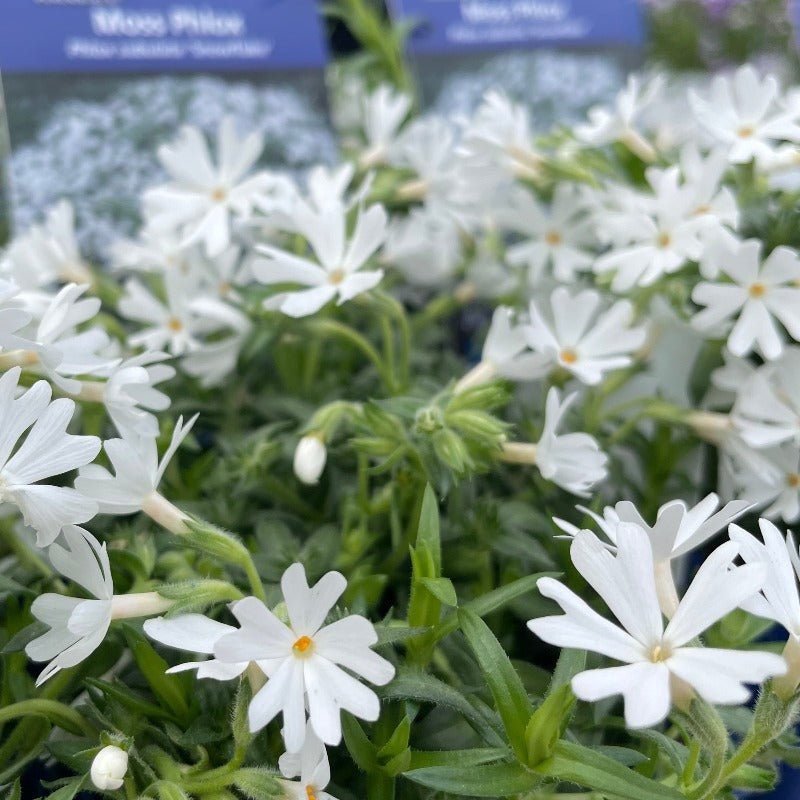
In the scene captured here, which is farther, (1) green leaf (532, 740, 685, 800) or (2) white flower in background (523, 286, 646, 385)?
(2) white flower in background (523, 286, 646, 385)

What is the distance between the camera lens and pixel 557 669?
0.53 metres

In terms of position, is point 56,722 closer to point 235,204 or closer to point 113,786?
point 113,786

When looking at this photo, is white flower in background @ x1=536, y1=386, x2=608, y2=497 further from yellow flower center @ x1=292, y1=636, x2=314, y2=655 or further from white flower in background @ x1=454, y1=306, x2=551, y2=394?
yellow flower center @ x1=292, y1=636, x2=314, y2=655

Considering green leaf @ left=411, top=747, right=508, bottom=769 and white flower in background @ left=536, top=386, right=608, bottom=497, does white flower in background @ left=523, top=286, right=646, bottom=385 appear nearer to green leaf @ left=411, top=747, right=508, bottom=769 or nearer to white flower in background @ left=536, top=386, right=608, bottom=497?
white flower in background @ left=536, top=386, right=608, bottom=497

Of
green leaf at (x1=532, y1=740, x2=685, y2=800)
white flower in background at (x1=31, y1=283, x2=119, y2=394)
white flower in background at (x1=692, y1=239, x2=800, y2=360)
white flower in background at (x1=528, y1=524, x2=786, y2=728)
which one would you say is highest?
white flower in background at (x1=31, y1=283, x2=119, y2=394)

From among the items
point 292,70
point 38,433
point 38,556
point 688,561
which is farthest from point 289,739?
point 292,70

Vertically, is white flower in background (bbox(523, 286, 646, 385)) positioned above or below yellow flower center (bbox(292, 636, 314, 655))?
above

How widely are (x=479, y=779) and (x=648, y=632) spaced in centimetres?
13

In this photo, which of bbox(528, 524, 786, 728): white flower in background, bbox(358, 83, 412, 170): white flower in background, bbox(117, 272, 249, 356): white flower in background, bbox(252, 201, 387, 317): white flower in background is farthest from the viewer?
bbox(358, 83, 412, 170): white flower in background

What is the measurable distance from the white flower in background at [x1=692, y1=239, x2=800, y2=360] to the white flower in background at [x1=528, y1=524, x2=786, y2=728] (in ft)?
0.99

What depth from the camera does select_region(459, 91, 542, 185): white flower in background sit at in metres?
0.91

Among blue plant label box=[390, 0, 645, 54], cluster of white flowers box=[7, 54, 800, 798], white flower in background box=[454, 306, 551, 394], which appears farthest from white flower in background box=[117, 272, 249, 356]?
blue plant label box=[390, 0, 645, 54]

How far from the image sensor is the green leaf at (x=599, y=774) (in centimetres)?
46

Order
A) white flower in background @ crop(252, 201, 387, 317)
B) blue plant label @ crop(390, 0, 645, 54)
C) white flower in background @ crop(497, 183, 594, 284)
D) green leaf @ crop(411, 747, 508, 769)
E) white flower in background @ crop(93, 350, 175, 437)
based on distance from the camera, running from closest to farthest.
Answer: green leaf @ crop(411, 747, 508, 769) < white flower in background @ crop(93, 350, 175, 437) < white flower in background @ crop(252, 201, 387, 317) < white flower in background @ crop(497, 183, 594, 284) < blue plant label @ crop(390, 0, 645, 54)
